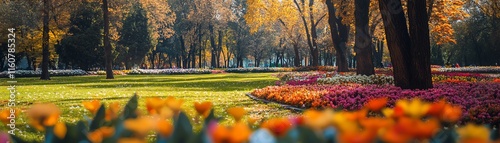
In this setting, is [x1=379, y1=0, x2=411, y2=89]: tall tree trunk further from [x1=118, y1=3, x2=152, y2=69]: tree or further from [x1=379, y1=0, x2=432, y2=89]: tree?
[x1=118, y1=3, x2=152, y2=69]: tree

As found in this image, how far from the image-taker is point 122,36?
186 feet

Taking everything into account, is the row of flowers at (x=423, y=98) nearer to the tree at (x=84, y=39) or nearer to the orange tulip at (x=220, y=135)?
the orange tulip at (x=220, y=135)

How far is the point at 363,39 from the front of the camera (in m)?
19.8

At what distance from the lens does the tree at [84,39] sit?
44.3 metres

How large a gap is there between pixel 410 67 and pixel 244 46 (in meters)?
61.1

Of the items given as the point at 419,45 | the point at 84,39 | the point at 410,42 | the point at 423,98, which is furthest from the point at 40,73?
the point at 423,98

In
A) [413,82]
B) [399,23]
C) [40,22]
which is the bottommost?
[413,82]

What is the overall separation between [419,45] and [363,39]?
27.6 feet

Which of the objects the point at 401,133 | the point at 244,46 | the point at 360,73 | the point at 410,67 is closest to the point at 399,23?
the point at 410,67

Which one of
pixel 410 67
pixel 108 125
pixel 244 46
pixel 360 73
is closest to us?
pixel 108 125

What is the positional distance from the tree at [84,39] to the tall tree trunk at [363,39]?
3106cm

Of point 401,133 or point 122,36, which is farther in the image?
point 122,36

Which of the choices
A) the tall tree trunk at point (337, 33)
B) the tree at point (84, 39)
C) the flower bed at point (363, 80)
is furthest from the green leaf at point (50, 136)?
the tree at point (84, 39)

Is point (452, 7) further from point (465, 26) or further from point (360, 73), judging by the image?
point (465, 26)
